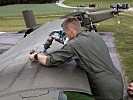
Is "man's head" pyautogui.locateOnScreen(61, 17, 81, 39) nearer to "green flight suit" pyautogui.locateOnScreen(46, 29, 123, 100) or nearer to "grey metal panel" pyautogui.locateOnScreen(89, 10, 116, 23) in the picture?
"green flight suit" pyautogui.locateOnScreen(46, 29, 123, 100)

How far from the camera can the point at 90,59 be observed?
405cm

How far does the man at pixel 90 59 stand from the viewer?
399cm

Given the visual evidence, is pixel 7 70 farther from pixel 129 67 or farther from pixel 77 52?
pixel 129 67

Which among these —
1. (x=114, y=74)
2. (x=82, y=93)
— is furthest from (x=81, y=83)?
(x=114, y=74)

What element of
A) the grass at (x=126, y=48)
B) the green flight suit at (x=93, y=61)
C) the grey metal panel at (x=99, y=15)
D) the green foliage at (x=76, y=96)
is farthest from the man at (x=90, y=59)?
the grey metal panel at (x=99, y=15)

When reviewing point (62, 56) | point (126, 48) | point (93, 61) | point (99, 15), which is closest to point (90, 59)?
point (93, 61)

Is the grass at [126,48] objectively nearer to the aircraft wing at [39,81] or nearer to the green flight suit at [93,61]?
the green flight suit at [93,61]

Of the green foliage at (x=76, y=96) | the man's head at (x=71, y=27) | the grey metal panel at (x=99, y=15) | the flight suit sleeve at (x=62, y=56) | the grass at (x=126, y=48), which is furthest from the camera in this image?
the grey metal panel at (x=99, y=15)

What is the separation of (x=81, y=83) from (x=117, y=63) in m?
5.64

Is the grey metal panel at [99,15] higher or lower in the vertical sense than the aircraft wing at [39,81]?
lower

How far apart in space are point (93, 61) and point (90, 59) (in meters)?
→ 0.04

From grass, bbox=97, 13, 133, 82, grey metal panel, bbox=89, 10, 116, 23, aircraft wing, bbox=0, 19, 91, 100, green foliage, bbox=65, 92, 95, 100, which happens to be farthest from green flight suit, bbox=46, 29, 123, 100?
grey metal panel, bbox=89, 10, 116, 23

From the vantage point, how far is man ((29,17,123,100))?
3.99 metres

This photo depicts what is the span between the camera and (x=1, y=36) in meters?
16.7
